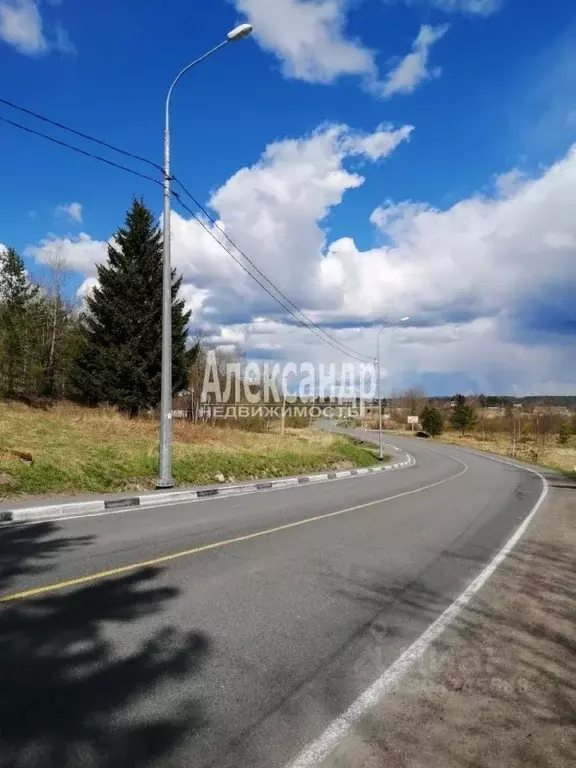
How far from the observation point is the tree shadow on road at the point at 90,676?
290 cm

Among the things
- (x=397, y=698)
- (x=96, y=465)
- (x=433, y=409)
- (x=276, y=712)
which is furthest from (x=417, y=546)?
(x=433, y=409)

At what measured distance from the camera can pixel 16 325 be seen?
29.7 meters

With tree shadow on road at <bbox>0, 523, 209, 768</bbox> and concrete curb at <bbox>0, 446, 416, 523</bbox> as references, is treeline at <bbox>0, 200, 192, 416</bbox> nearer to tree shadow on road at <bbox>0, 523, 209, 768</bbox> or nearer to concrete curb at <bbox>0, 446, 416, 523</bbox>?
concrete curb at <bbox>0, 446, 416, 523</bbox>

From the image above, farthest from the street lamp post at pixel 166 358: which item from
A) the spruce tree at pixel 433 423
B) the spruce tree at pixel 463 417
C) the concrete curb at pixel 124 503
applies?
the spruce tree at pixel 463 417

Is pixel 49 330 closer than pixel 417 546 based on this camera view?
No

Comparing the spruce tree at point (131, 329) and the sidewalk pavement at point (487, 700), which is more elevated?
the spruce tree at point (131, 329)

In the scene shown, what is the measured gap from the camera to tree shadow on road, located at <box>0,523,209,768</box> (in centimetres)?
290

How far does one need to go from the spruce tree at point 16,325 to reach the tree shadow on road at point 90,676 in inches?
1046

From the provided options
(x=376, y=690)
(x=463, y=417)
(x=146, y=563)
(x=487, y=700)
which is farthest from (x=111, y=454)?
(x=463, y=417)

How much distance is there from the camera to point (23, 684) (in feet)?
11.5

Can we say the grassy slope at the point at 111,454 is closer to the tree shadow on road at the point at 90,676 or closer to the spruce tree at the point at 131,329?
the spruce tree at the point at 131,329

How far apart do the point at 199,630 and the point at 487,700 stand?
2.26 meters

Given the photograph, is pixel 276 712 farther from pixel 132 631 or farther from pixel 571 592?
pixel 571 592

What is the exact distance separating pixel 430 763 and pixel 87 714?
1.95 meters
